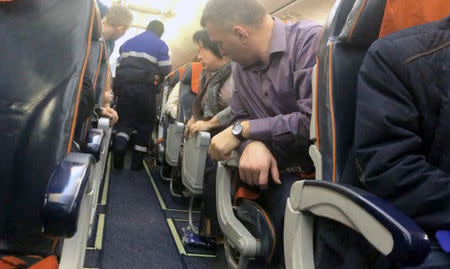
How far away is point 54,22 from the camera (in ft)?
4.73

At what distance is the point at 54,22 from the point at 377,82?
1095 millimetres

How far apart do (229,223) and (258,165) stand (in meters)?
0.29

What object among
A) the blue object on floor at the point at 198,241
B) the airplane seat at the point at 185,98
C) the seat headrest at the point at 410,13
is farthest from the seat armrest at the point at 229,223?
the airplane seat at the point at 185,98

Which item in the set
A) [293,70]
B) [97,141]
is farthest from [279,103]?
[97,141]

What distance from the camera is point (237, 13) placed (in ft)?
6.57

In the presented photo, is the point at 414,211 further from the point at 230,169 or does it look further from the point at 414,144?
the point at 230,169

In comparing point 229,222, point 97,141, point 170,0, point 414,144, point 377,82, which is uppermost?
point 170,0

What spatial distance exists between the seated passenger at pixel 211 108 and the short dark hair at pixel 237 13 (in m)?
0.74

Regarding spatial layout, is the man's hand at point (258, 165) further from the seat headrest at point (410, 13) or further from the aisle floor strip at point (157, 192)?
the aisle floor strip at point (157, 192)

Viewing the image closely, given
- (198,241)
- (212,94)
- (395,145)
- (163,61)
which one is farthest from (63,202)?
(163,61)

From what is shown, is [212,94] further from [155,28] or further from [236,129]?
[155,28]

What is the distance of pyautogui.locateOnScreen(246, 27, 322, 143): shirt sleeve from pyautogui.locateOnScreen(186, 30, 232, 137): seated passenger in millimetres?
833

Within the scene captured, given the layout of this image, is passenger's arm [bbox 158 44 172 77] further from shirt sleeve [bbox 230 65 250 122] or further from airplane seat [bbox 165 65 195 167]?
shirt sleeve [bbox 230 65 250 122]

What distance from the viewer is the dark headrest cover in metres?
1.20
